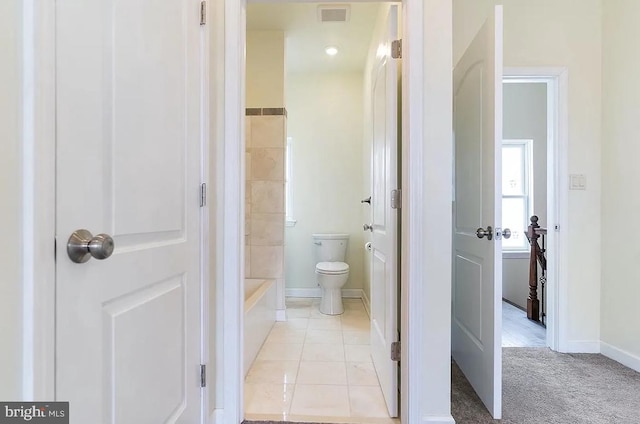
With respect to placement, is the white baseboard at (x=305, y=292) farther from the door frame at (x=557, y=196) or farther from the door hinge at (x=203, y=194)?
the door hinge at (x=203, y=194)

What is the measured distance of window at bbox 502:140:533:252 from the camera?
14.2 feet

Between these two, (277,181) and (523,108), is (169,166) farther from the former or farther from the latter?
(523,108)

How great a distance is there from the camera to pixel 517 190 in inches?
173

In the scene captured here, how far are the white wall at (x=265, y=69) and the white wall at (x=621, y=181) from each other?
2.58 metres

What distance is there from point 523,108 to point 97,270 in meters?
4.96

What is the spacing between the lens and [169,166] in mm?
1087

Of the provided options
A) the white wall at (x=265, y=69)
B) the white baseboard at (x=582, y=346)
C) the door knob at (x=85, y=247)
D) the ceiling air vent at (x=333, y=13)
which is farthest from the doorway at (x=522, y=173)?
the door knob at (x=85, y=247)

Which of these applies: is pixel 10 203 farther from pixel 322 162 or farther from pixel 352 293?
pixel 352 293

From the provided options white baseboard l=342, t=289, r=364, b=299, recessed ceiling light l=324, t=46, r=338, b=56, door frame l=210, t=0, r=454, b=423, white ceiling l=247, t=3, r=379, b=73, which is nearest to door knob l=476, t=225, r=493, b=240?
door frame l=210, t=0, r=454, b=423

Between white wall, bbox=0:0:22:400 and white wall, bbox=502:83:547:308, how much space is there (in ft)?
15.5

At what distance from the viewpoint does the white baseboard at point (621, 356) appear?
6.75ft

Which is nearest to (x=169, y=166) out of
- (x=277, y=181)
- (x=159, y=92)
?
(x=159, y=92)

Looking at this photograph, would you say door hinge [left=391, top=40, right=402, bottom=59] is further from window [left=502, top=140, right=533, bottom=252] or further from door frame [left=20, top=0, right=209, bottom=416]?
window [left=502, top=140, right=533, bottom=252]

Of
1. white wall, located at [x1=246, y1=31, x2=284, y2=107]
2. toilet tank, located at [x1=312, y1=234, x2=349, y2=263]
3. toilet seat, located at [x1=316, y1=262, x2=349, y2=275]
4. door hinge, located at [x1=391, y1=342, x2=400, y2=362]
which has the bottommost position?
door hinge, located at [x1=391, y1=342, x2=400, y2=362]
